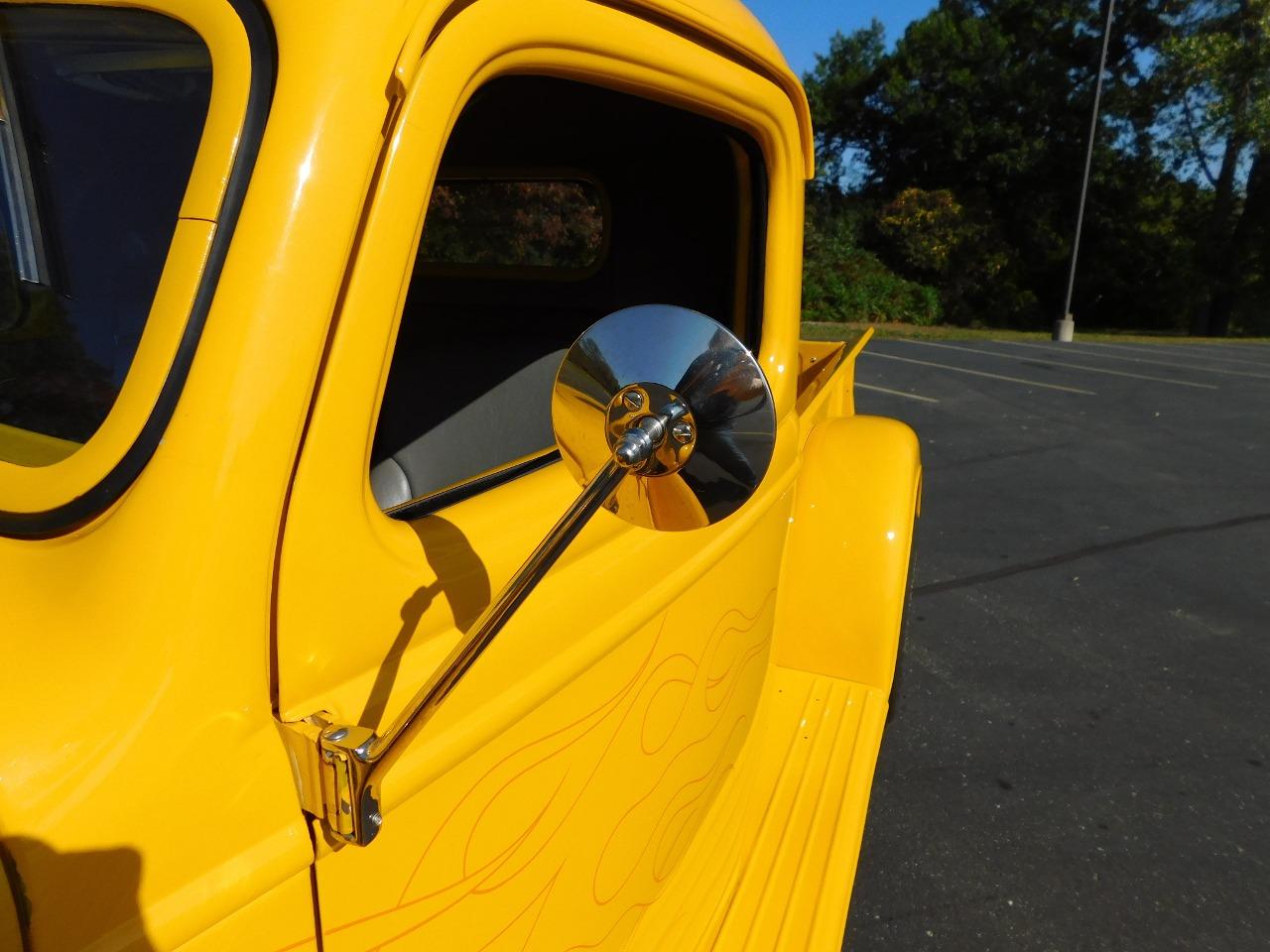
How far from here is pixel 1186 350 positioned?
1614cm

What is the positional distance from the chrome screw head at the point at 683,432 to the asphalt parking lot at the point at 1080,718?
1.83 m

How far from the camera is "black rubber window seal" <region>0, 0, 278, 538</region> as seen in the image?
751 millimetres

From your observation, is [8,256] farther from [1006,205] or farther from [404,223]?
[1006,205]

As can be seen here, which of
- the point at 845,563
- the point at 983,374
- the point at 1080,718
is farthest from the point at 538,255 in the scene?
the point at 983,374

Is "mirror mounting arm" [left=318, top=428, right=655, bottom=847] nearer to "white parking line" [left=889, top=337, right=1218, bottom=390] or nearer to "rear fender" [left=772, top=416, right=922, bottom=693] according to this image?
"rear fender" [left=772, top=416, right=922, bottom=693]

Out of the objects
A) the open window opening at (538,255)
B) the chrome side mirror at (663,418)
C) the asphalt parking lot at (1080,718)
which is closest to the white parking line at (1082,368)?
the asphalt parking lot at (1080,718)

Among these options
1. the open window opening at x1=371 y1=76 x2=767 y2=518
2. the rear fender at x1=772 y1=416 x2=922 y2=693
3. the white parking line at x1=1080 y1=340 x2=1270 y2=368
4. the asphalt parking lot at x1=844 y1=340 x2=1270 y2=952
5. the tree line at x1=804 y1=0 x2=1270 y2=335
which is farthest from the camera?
the tree line at x1=804 y1=0 x2=1270 y2=335

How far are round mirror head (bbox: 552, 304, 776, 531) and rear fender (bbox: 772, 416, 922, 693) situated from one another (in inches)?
51.0

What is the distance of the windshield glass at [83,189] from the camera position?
869 millimetres

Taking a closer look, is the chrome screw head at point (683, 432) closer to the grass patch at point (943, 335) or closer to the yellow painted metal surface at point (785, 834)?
the yellow painted metal surface at point (785, 834)

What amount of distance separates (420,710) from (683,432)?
329 mm

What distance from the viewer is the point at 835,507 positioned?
7.02ft

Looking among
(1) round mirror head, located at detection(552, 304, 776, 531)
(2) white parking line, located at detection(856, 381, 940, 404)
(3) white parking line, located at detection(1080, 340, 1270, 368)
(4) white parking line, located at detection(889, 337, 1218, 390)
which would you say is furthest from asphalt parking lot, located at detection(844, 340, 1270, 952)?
(3) white parking line, located at detection(1080, 340, 1270, 368)

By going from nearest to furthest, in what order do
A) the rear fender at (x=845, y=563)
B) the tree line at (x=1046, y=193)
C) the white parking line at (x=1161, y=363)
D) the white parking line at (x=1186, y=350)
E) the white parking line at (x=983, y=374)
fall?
the rear fender at (x=845, y=563) < the white parking line at (x=983, y=374) < the white parking line at (x=1161, y=363) < the white parking line at (x=1186, y=350) < the tree line at (x=1046, y=193)
